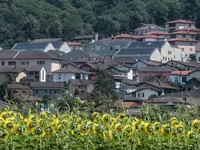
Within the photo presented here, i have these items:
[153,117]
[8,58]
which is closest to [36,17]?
[8,58]

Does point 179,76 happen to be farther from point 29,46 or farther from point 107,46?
point 29,46

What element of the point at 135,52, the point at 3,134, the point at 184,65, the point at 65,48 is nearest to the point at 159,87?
the point at 184,65

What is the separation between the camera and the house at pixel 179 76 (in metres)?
36.5

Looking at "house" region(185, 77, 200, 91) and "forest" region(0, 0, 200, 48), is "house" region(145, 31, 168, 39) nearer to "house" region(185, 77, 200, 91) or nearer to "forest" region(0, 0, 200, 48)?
"forest" region(0, 0, 200, 48)

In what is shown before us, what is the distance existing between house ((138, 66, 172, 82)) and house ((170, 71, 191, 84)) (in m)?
0.52

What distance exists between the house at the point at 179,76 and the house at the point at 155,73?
20.4 inches

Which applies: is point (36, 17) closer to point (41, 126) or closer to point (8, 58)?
point (8, 58)

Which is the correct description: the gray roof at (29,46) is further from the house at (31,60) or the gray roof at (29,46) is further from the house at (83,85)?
the house at (83,85)

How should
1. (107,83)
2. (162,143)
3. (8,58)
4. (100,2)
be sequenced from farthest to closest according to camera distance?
(100,2)
(8,58)
(107,83)
(162,143)

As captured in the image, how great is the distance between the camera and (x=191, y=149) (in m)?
4.90

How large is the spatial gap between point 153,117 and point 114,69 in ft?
113

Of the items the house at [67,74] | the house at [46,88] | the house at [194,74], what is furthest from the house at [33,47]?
the house at [194,74]

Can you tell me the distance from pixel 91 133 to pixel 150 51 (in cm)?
4143

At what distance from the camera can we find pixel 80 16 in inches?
2394
